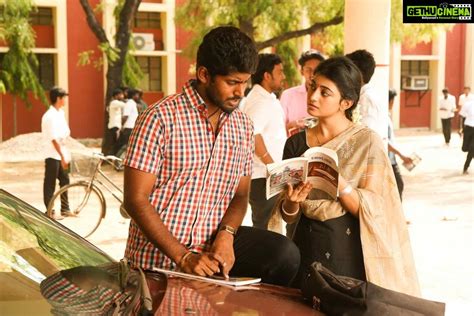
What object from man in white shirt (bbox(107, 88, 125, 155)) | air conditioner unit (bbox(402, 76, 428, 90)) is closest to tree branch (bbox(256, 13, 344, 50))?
man in white shirt (bbox(107, 88, 125, 155))

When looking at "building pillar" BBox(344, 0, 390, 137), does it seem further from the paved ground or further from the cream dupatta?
the cream dupatta

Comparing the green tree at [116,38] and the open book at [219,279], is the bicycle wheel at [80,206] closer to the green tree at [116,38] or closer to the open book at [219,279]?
the open book at [219,279]

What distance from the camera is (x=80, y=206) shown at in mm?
9328

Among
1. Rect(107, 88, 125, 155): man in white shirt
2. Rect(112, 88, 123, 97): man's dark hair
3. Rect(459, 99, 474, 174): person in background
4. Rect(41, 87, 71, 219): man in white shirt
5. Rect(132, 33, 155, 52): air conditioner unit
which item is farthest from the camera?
Rect(132, 33, 155, 52): air conditioner unit

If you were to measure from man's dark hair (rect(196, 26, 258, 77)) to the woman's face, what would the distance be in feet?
2.70

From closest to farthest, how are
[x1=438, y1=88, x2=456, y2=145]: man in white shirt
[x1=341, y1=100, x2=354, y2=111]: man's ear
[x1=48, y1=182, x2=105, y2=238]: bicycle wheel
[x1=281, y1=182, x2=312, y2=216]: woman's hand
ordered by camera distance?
[x1=281, y1=182, x2=312, y2=216]: woman's hand < [x1=341, y1=100, x2=354, y2=111]: man's ear < [x1=48, y1=182, x2=105, y2=238]: bicycle wheel < [x1=438, y1=88, x2=456, y2=145]: man in white shirt

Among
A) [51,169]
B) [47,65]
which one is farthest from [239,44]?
[47,65]

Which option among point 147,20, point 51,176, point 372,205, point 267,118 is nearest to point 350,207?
point 372,205

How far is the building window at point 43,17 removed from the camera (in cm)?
2569

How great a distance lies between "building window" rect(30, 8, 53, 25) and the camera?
25688mm

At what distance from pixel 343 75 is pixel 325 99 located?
15 cm

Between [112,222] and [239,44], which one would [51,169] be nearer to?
[112,222]

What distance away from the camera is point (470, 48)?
105ft

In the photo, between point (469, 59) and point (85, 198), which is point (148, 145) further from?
point (469, 59)
